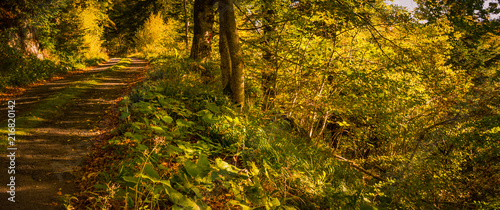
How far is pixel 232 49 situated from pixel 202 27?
3128 mm

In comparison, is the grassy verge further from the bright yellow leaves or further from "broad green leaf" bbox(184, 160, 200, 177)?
the bright yellow leaves

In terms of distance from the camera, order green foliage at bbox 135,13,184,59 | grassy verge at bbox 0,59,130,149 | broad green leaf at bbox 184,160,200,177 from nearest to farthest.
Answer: broad green leaf at bbox 184,160,200,177 → grassy verge at bbox 0,59,130,149 → green foliage at bbox 135,13,184,59

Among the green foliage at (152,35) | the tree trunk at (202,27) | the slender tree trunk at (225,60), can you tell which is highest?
the green foliage at (152,35)

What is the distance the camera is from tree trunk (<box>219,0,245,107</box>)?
205 inches

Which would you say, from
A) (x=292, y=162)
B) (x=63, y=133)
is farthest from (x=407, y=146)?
(x=63, y=133)

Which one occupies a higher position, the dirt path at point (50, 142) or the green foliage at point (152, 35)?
the green foliage at point (152, 35)

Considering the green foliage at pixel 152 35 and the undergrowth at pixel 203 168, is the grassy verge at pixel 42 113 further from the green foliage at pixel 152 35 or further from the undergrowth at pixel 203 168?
the green foliage at pixel 152 35

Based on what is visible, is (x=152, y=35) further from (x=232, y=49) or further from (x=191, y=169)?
(x=191, y=169)

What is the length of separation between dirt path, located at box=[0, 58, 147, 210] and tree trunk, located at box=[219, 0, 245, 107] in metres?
2.88

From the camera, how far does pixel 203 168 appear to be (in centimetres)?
252

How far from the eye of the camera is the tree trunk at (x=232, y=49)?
522 cm

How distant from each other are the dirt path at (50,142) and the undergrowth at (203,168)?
43 centimetres

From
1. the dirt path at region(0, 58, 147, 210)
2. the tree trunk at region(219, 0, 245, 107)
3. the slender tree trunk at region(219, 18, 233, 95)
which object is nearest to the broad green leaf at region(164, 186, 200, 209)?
the dirt path at region(0, 58, 147, 210)

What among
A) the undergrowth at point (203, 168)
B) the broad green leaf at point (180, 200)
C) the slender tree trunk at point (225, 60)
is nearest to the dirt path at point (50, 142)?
the undergrowth at point (203, 168)
